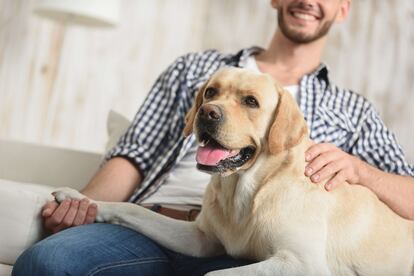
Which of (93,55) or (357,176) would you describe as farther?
(93,55)

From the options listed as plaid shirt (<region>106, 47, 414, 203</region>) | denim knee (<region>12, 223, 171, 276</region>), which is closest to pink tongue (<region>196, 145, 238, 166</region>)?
denim knee (<region>12, 223, 171, 276</region>)

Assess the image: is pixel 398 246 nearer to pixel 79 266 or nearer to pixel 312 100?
pixel 312 100

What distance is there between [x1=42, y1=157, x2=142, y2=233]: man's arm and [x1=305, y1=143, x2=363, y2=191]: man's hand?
2.12 feet

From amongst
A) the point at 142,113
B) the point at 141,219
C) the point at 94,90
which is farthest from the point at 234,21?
the point at 141,219

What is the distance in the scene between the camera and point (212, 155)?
5.11ft

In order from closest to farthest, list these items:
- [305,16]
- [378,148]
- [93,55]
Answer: [378,148] < [305,16] < [93,55]

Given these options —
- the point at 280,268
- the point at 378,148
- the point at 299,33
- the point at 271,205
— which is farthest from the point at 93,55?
the point at 280,268

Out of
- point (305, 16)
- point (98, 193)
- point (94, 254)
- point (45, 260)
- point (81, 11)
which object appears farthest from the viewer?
point (81, 11)

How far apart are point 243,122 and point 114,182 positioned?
688 mm

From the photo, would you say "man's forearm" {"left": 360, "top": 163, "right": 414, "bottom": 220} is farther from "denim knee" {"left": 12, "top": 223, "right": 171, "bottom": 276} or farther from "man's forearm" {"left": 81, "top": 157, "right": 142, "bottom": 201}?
"man's forearm" {"left": 81, "top": 157, "right": 142, "bottom": 201}

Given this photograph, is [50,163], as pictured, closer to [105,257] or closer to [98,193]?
[98,193]

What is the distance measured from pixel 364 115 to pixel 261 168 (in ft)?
2.53

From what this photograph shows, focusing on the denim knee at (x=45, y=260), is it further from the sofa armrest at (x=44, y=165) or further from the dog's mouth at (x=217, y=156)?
the sofa armrest at (x=44, y=165)

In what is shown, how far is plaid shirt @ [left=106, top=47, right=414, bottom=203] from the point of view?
2154 mm
